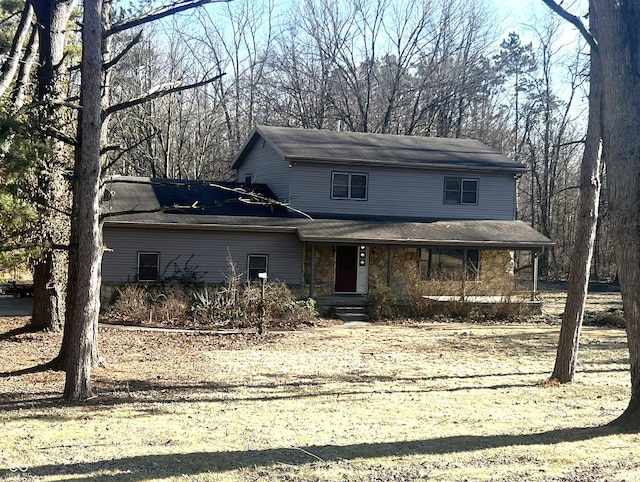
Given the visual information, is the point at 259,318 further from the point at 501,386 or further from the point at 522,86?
the point at 522,86

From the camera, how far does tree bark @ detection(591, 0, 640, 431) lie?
743 centimetres

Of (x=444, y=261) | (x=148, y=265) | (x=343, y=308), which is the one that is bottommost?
(x=343, y=308)

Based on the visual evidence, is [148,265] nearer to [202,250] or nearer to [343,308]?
[202,250]

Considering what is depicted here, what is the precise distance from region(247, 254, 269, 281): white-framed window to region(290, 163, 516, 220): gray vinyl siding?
236cm

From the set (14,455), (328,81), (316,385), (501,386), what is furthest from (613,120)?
(328,81)

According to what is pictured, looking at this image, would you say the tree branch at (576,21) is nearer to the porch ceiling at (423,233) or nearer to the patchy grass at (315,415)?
the patchy grass at (315,415)

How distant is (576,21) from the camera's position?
9961 millimetres

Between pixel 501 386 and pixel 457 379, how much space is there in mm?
919

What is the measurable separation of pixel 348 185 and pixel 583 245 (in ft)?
48.4

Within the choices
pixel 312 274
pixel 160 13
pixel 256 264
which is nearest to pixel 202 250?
pixel 256 264

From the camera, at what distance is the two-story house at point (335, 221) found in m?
22.9

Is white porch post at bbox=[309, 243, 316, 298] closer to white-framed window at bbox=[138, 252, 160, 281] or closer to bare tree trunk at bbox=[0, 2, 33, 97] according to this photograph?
white-framed window at bbox=[138, 252, 160, 281]

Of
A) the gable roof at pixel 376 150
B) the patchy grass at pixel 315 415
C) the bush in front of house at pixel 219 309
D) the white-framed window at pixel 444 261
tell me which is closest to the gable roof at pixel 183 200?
the gable roof at pixel 376 150

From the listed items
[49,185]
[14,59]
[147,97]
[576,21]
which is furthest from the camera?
[49,185]
